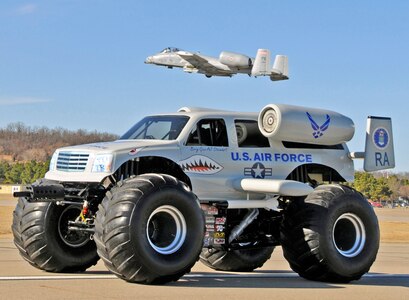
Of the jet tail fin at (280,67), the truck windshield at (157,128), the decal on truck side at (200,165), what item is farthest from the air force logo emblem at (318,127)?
the jet tail fin at (280,67)

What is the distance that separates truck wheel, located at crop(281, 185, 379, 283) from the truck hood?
7.76 ft

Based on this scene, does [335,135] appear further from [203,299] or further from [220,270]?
[203,299]

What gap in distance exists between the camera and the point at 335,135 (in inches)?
535

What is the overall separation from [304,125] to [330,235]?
6.13ft

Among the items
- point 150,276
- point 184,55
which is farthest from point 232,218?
Answer: point 184,55

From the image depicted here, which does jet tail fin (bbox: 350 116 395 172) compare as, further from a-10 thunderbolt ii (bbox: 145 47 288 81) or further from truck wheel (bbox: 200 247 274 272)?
a-10 thunderbolt ii (bbox: 145 47 288 81)

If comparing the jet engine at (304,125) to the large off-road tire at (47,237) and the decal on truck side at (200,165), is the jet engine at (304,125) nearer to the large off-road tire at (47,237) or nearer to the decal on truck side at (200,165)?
the decal on truck side at (200,165)

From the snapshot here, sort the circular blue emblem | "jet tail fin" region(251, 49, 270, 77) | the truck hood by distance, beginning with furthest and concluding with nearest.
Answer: "jet tail fin" region(251, 49, 270, 77), the circular blue emblem, the truck hood

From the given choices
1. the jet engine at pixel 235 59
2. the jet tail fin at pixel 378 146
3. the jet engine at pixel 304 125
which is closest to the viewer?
the jet engine at pixel 304 125

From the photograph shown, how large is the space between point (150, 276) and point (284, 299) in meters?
1.89

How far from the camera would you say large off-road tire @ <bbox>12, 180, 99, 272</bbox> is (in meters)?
12.6

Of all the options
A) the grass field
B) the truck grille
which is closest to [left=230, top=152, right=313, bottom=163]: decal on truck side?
the truck grille

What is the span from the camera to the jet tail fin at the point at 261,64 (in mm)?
70750

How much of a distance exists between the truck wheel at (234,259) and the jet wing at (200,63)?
6002cm
